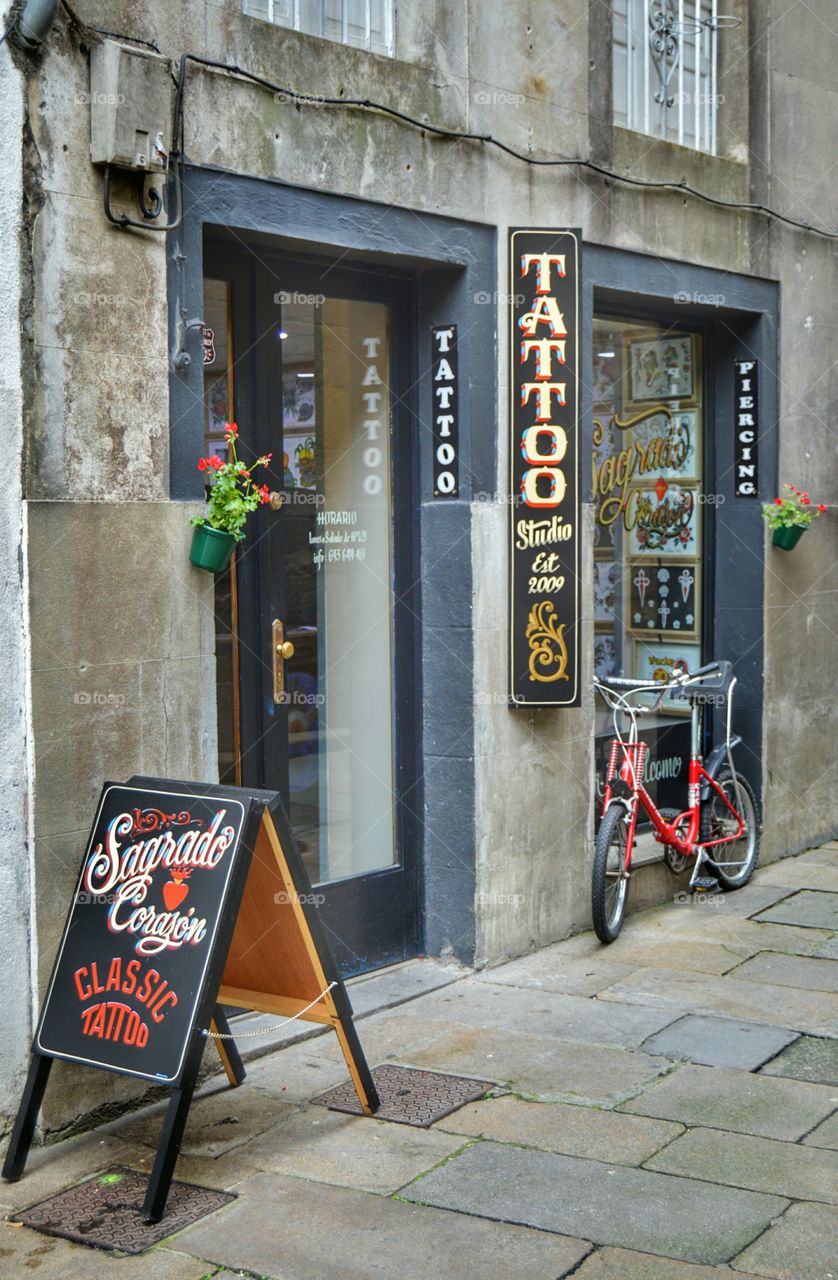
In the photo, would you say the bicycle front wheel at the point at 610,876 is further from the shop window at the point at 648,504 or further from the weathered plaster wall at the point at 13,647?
the weathered plaster wall at the point at 13,647

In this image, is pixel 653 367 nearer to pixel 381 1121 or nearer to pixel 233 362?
pixel 233 362

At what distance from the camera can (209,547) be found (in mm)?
5543

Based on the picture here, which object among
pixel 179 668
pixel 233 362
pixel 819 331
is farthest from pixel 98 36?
pixel 819 331

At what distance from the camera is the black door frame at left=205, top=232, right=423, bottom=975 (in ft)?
21.2

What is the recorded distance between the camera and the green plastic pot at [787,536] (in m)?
8.97

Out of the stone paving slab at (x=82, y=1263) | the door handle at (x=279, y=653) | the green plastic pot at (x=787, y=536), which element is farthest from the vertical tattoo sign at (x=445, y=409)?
the stone paving slab at (x=82, y=1263)

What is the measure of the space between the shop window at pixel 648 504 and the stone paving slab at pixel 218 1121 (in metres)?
3.61

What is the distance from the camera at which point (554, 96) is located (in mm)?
7340

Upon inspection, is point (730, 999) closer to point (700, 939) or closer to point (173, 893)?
point (700, 939)

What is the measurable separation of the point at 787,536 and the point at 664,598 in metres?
0.82

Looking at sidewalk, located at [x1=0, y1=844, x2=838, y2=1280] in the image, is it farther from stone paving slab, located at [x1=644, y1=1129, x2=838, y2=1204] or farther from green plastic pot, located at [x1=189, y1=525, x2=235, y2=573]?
green plastic pot, located at [x1=189, y1=525, x2=235, y2=573]

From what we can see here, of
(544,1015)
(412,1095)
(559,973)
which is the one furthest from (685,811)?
(412,1095)

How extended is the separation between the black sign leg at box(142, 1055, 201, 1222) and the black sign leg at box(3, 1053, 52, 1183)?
504 mm

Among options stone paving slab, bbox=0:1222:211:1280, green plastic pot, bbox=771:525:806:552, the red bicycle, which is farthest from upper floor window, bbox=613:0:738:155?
stone paving slab, bbox=0:1222:211:1280
